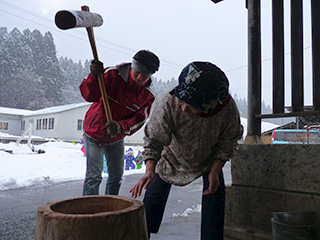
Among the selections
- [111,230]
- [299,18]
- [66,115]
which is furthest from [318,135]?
[66,115]

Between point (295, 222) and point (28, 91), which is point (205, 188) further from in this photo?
point (28, 91)

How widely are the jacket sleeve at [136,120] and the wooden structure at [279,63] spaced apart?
1.15m

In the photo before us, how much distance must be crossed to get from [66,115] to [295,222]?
2839cm

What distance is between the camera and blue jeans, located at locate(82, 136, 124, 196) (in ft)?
9.46

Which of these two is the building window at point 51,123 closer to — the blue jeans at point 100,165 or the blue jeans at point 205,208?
the blue jeans at point 100,165

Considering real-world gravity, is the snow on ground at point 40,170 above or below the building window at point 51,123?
below

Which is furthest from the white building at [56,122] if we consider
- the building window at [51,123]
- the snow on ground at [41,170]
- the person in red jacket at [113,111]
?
the person in red jacket at [113,111]

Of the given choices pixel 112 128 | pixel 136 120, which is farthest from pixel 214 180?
pixel 136 120

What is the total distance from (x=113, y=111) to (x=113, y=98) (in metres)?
0.15

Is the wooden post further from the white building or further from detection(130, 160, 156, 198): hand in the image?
the white building

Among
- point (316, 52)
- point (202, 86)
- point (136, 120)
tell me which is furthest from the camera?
point (136, 120)

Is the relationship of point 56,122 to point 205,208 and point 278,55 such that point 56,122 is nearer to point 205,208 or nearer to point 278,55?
point 278,55

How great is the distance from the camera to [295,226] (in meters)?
2.00

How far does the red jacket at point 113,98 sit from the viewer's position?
2.89 meters
